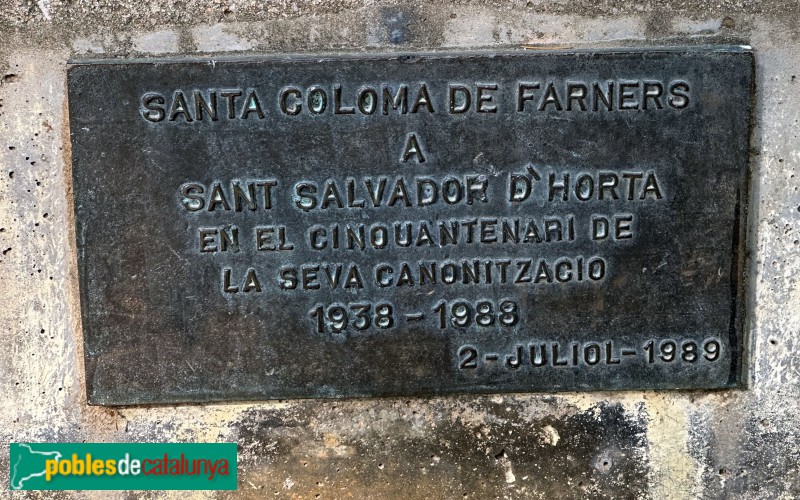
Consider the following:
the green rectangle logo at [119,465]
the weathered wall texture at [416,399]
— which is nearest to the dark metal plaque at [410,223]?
the weathered wall texture at [416,399]

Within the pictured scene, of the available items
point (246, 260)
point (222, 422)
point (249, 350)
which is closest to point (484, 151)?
point (246, 260)

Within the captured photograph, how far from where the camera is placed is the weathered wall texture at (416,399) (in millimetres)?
2139

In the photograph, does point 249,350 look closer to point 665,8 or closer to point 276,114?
point 276,114

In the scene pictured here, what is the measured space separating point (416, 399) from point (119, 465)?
3.55ft

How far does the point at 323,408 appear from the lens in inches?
90.7

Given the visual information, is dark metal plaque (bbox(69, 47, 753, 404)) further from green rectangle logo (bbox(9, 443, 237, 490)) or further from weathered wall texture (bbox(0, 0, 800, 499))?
green rectangle logo (bbox(9, 443, 237, 490))

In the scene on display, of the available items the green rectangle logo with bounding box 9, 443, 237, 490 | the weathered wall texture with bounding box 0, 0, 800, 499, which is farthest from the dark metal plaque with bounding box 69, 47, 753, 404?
the green rectangle logo with bounding box 9, 443, 237, 490

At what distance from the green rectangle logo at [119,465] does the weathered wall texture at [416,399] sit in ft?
0.13

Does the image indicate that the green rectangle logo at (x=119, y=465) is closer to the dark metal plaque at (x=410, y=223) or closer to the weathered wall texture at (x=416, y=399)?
the weathered wall texture at (x=416, y=399)

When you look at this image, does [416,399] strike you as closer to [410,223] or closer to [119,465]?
[410,223]

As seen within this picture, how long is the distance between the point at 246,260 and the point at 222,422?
24.0 inches

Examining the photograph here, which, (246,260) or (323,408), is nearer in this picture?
(246,260)

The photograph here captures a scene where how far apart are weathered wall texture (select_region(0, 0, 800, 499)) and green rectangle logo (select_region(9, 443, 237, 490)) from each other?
0.04 metres

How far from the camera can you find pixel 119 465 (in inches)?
90.8
